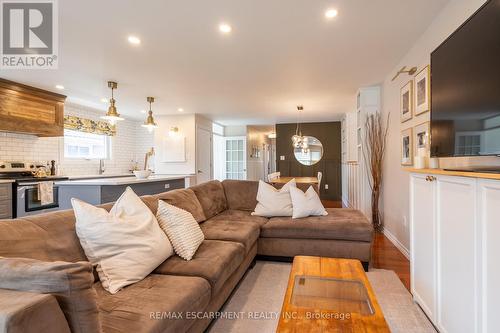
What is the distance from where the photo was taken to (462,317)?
137cm

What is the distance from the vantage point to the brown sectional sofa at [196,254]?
1.12 meters

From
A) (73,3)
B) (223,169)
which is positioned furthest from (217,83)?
(223,169)

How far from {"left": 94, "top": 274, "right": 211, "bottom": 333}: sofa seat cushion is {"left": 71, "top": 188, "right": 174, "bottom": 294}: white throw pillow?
6 centimetres

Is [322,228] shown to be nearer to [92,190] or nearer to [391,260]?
[391,260]

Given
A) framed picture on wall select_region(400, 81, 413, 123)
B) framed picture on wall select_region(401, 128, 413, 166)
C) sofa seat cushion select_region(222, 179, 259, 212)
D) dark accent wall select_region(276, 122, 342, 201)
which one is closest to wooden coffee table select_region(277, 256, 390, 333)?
sofa seat cushion select_region(222, 179, 259, 212)

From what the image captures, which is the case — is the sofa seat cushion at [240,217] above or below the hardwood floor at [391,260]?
above

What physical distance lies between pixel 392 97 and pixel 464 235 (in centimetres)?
301

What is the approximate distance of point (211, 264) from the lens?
1.75 meters

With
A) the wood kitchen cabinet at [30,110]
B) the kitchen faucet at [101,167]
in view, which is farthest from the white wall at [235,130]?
the wood kitchen cabinet at [30,110]

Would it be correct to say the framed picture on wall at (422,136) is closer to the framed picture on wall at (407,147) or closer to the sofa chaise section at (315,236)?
the framed picture on wall at (407,147)

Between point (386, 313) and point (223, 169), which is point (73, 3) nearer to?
point (386, 313)

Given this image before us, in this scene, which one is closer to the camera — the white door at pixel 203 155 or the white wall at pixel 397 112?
the white wall at pixel 397 112

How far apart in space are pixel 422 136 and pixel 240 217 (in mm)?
2219

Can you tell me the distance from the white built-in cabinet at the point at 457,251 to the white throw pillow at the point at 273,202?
4.91ft
